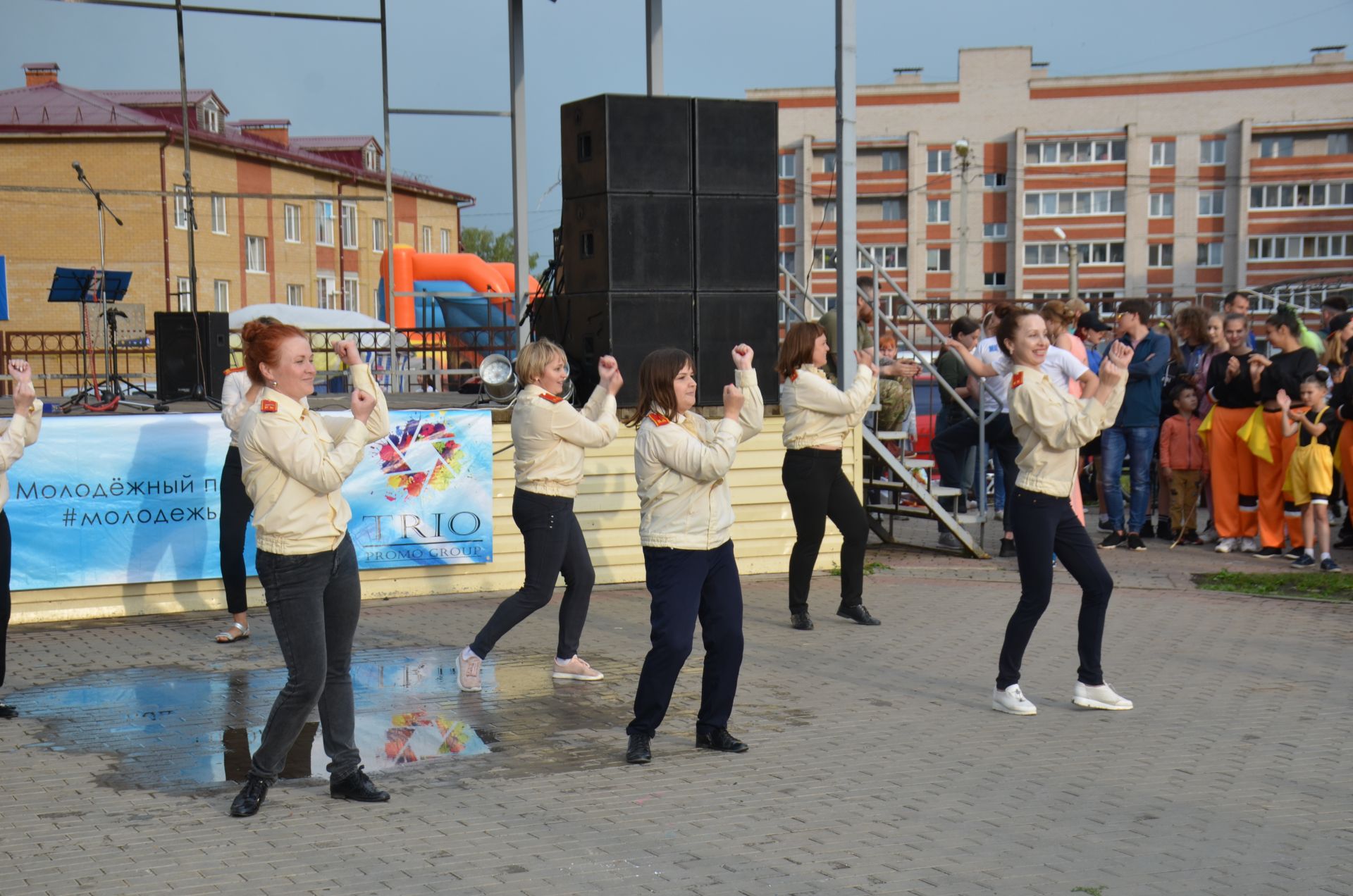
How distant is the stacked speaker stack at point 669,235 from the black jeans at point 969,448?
2101 mm

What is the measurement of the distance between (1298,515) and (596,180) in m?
6.33

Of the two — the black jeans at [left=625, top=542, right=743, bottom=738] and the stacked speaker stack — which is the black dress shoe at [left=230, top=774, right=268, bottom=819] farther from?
the stacked speaker stack

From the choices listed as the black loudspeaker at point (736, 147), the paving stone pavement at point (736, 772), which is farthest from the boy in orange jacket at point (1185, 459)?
the black loudspeaker at point (736, 147)

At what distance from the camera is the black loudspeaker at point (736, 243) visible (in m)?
10.1

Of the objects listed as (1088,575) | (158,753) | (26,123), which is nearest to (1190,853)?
(1088,575)

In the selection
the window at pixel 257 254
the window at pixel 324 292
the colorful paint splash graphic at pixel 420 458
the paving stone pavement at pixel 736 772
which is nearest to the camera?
the paving stone pavement at pixel 736 772

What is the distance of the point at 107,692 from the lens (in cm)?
704

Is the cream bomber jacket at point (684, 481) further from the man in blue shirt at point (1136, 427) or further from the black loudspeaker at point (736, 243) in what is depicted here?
the man in blue shirt at point (1136, 427)

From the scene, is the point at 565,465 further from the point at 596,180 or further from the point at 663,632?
the point at 596,180

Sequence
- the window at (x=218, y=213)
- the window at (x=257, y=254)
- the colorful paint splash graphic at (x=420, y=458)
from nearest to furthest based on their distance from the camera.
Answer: the colorful paint splash graphic at (x=420, y=458)
the window at (x=218, y=213)
the window at (x=257, y=254)

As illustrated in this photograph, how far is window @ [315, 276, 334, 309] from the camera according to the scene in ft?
78.0

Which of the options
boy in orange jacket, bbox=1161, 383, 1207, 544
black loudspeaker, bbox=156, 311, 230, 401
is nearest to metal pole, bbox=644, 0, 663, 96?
black loudspeaker, bbox=156, 311, 230, 401

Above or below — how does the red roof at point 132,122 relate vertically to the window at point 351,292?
above

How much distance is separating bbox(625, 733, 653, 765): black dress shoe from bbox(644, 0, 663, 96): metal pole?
7865mm
